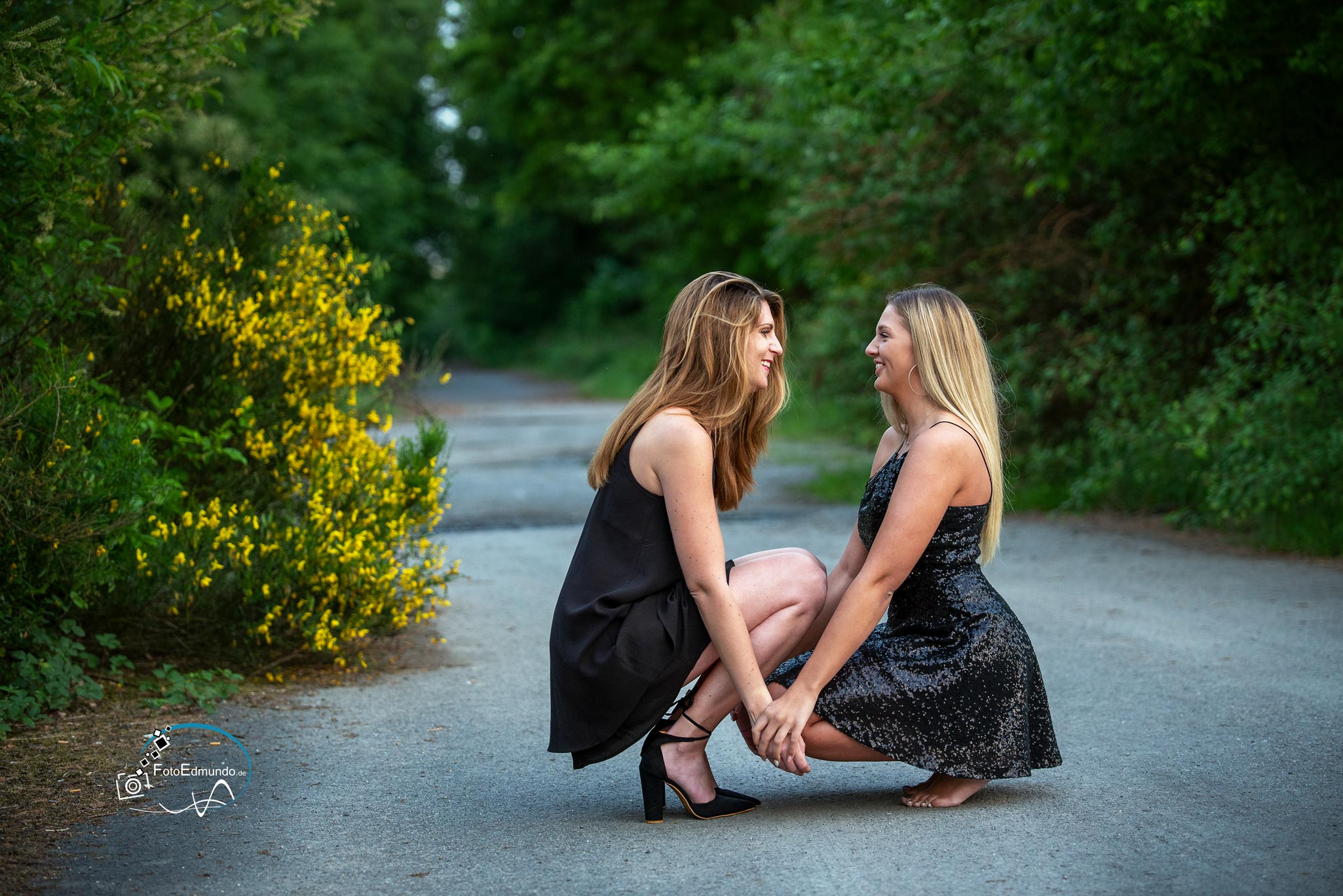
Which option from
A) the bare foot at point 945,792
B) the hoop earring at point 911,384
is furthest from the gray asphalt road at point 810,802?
the hoop earring at point 911,384

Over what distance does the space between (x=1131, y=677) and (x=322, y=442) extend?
393 centimetres

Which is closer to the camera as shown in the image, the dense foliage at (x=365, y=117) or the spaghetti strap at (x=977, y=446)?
the spaghetti strap at (x=977, y=446)

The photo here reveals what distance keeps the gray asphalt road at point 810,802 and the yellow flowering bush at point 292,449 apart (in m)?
0.48

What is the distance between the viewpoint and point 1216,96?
884 centimetres

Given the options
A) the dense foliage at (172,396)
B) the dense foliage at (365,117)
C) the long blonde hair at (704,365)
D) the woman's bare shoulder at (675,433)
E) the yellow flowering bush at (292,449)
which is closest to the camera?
the woman's bare shoulder at (675,433)

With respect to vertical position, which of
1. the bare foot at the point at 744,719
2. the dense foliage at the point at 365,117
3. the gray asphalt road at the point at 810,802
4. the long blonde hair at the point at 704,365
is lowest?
the gray asphalt road at the point at 810,802

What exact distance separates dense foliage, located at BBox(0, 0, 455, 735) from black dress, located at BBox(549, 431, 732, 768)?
1969 millimetres

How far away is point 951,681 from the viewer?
12.5ft

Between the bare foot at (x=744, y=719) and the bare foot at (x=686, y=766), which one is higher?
the bare foot at (x=744, y=719)

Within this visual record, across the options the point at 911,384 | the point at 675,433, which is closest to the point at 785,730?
the point at 675,433

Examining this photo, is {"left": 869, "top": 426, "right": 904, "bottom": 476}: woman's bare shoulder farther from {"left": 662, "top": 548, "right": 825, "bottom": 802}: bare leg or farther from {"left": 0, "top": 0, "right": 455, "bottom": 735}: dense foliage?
{"left": 0, "top": 0, "right": 455, "bottom": 735}: dense foliage

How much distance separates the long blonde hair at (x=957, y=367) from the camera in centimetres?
391

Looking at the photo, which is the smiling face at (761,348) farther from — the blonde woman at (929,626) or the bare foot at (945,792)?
the bare foot at (945,792)

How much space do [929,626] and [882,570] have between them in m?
0.31
